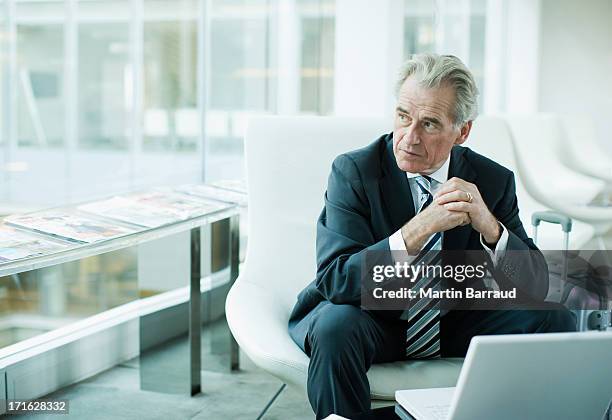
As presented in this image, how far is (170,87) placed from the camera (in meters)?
3.50

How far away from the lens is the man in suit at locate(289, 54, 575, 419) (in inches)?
68.8

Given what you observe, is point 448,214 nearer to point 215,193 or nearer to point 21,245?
point 21,245

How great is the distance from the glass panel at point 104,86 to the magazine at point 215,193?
15.8 inches

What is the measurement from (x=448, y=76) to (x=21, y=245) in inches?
41.8

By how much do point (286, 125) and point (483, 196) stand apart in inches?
26.1

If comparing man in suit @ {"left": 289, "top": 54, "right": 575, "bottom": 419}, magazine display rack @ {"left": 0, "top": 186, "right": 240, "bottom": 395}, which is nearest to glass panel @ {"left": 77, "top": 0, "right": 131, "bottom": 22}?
magazine display rack @ {"left": 0, "top": 186, "right": 240, "bottom": 395}

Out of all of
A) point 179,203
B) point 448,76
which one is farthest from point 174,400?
point 448,76

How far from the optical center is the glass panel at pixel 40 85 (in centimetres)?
246

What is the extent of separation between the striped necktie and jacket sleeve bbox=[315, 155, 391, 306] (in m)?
0.14

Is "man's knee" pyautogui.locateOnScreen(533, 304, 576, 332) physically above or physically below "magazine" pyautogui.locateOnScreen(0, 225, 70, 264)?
below

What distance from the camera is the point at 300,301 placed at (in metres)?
1.98

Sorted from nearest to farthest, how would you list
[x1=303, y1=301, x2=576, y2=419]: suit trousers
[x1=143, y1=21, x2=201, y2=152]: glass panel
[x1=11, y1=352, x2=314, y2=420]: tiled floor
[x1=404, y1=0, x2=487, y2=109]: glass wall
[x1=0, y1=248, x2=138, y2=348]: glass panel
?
[x1=303, y1=301, x2=576, y2=419]: suit trousers < [x1=0, y1=248, x2=138, y2=348]: glass panel < [x1=11, y1=352, x2=314, y2=420]: tiled floor < [x1=143, y1=21, x2=201, y2=152]: glass panel < [x1=404, y1=0, x2=487, y2=109]: glass wall

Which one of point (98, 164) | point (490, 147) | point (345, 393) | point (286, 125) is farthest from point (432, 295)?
point (98, 164)

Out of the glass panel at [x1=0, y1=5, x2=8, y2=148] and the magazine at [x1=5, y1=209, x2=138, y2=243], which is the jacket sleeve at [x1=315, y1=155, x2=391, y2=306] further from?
the glass panel at [x1=0, y1=5, x2=8, y2=148]
